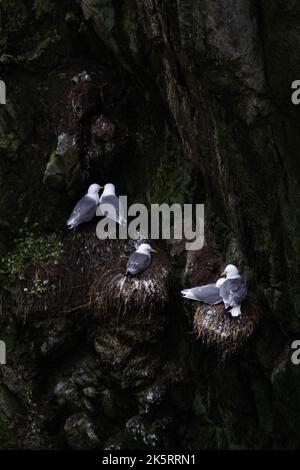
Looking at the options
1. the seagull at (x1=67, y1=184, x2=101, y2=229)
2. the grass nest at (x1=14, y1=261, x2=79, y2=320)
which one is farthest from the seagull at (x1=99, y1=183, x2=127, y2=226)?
the grass nest at (x1=14, y1=261, x2=79, y2=320)

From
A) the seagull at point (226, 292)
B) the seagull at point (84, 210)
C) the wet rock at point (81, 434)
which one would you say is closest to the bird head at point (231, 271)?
the seagull at point (226, 292)

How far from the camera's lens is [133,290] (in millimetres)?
7836

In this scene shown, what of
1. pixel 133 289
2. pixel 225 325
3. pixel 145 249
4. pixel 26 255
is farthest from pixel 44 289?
pixel 225 325

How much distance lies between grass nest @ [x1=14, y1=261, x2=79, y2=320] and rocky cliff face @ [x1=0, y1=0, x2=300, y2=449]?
0.33 feet

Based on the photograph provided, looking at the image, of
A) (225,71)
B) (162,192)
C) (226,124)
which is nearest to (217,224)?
(162,192)

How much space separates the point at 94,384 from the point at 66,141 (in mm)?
2672

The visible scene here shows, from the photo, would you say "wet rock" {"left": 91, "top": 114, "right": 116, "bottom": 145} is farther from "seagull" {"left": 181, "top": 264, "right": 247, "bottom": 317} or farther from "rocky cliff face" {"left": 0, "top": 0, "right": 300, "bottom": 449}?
"seagull" {"left": 181, "top": 264, "right": 247, "bottom": 317}

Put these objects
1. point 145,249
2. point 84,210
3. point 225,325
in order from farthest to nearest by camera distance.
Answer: point 84,210 → point 145,249 → point 225,325

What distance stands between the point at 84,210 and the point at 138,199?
2.50 ft

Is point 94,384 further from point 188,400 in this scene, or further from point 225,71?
point 225,71

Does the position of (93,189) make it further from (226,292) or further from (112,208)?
(226,292)

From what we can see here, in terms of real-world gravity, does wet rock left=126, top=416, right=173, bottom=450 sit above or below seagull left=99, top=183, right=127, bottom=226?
below

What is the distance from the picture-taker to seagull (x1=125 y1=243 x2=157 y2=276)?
25.6ft

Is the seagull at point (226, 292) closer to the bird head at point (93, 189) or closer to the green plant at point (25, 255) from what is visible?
the bird head at point (93, 189)
